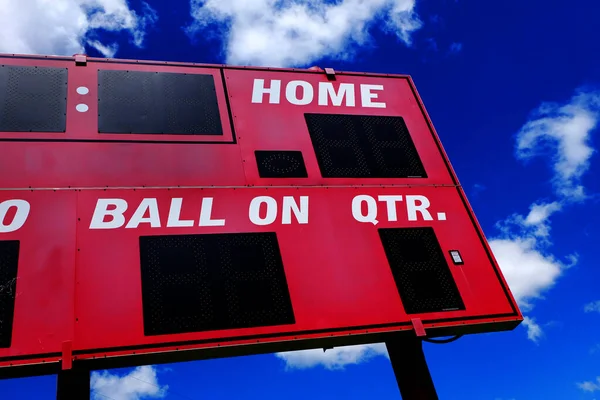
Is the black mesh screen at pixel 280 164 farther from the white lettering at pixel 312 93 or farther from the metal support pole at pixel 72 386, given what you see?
the metal support pole at pixel 72 386

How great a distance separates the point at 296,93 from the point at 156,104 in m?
1.63

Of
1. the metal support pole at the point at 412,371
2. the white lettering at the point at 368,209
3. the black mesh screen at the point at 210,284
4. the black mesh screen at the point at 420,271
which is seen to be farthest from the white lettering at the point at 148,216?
the metal support pole at the point at 412,371

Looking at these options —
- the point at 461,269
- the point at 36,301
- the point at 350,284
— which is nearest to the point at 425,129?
the point at 461,269

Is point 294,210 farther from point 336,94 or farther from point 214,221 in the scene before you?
point 336,94

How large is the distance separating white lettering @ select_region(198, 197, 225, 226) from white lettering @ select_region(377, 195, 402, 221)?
1684 mm

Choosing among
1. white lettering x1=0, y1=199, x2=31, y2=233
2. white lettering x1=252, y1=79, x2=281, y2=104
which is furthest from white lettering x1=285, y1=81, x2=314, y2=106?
white lettering x1=0, y1=199, x2=31, y2=233

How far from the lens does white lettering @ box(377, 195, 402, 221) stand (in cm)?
541

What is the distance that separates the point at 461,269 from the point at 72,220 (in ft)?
11.7

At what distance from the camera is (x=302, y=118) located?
20.0ft

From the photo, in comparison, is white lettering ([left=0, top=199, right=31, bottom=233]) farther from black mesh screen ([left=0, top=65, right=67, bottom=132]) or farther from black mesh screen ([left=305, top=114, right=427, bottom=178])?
black mesh screen ([left=305, top=114, right=427, bottom=178])

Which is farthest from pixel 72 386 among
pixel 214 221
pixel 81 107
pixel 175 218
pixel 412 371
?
pixel 412 371

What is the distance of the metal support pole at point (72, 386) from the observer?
416 cm

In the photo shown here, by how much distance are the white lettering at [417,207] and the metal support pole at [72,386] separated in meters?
3.29

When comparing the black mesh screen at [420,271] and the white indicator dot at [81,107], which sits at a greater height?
the white indicator dot at [81,107]
